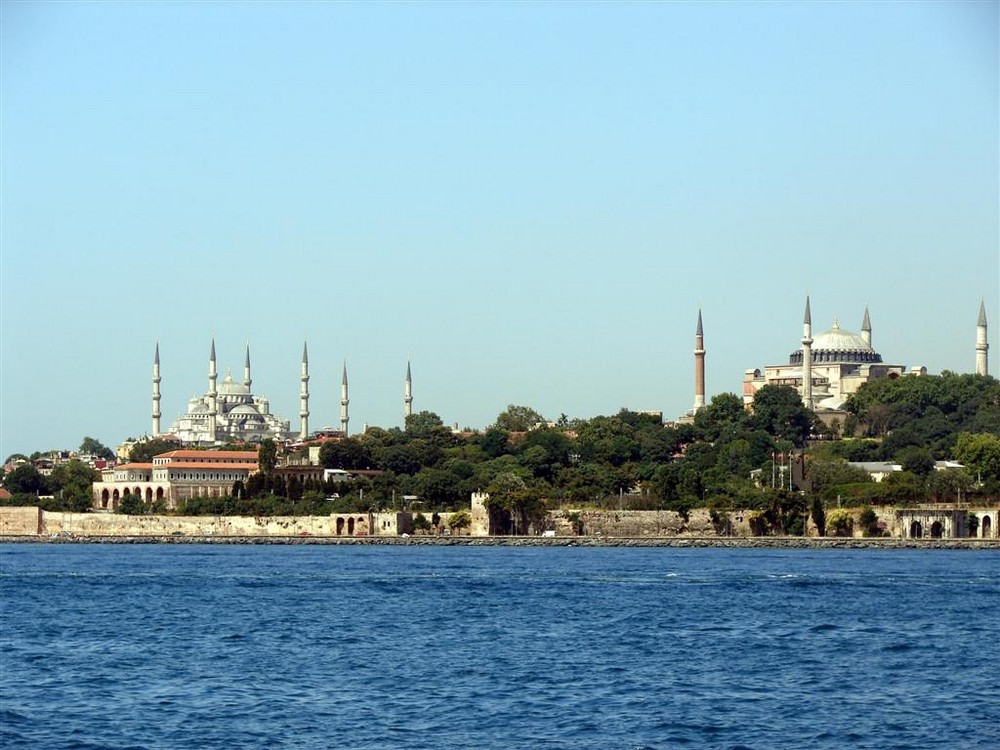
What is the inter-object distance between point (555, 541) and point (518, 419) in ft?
159

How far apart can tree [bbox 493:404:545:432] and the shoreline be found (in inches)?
1448

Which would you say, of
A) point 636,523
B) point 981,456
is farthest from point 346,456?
point 981,456

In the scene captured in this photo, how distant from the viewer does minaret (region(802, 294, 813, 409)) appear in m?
110

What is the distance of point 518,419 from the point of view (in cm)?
12388

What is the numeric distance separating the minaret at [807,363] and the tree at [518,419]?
58.6ft

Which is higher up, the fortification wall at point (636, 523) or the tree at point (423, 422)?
the tree at point (423, 422)

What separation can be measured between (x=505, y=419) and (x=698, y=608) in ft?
284

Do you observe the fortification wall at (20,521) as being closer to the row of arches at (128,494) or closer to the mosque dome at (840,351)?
the row of arches at (128,494)

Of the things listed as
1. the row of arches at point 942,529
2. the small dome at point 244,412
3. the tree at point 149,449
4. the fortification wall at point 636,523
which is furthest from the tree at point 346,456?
the small dome at point 244,412

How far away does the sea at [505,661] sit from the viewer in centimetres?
2078

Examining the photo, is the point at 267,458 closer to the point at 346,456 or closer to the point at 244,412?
the point at 346,456

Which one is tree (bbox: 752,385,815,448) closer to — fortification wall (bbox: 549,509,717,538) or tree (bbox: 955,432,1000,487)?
tree (bbox: 955,432,1000,487)

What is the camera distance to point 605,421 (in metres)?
105

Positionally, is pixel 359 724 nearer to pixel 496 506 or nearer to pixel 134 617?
pixel 134 617
